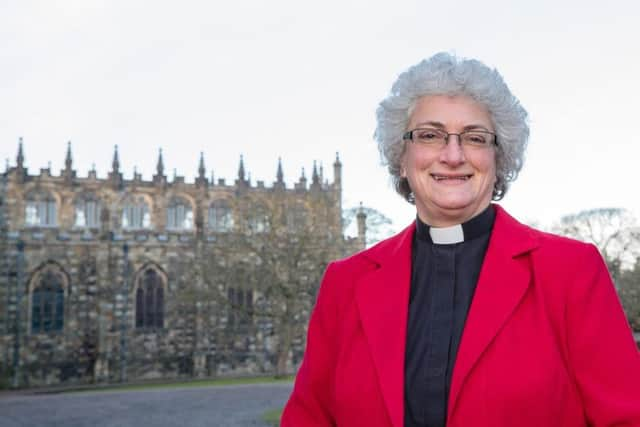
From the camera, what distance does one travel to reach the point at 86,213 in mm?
38938

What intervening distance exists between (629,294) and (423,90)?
116 feet

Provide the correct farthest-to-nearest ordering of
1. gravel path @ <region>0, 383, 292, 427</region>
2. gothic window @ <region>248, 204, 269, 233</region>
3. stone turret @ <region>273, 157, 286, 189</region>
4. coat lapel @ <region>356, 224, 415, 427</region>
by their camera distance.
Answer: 1. stone turret @ <region>273, 157, 286, 189</region>
2. gothic window @ <region>248, 204, 269, 233</region>
3. gravel path @ <region>0, 383, 292, 427</region>
4. coat lapel @ <region>356, 224, 415, 427</region>

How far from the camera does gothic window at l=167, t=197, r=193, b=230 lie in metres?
40.3

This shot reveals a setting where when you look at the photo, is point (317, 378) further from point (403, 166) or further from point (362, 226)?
point (362, 226)

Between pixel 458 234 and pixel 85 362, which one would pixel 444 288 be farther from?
pixel 85 362

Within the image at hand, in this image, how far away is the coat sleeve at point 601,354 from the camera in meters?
2.17

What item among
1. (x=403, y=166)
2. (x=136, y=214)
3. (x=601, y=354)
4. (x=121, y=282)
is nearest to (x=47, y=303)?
(x=121, y=282)

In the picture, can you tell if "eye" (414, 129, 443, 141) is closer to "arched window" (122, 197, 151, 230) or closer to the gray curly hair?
the gray curly hair

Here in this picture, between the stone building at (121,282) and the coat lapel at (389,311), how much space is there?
96.6 ft

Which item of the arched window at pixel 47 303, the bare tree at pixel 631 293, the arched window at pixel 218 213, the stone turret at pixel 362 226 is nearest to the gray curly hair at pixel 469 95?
the stone turret at pixel 362 226

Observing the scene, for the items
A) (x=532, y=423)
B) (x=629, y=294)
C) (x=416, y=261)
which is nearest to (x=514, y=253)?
(x=416, y=261)

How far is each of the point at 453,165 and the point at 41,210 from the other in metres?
38.9

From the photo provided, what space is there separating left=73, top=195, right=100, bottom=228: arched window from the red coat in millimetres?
38021

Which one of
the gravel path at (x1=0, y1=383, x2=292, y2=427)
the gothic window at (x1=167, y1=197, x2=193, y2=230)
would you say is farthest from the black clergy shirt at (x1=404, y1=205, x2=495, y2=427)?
the gothic window at (x1=167, y1=197, x2=193, y2=230)
